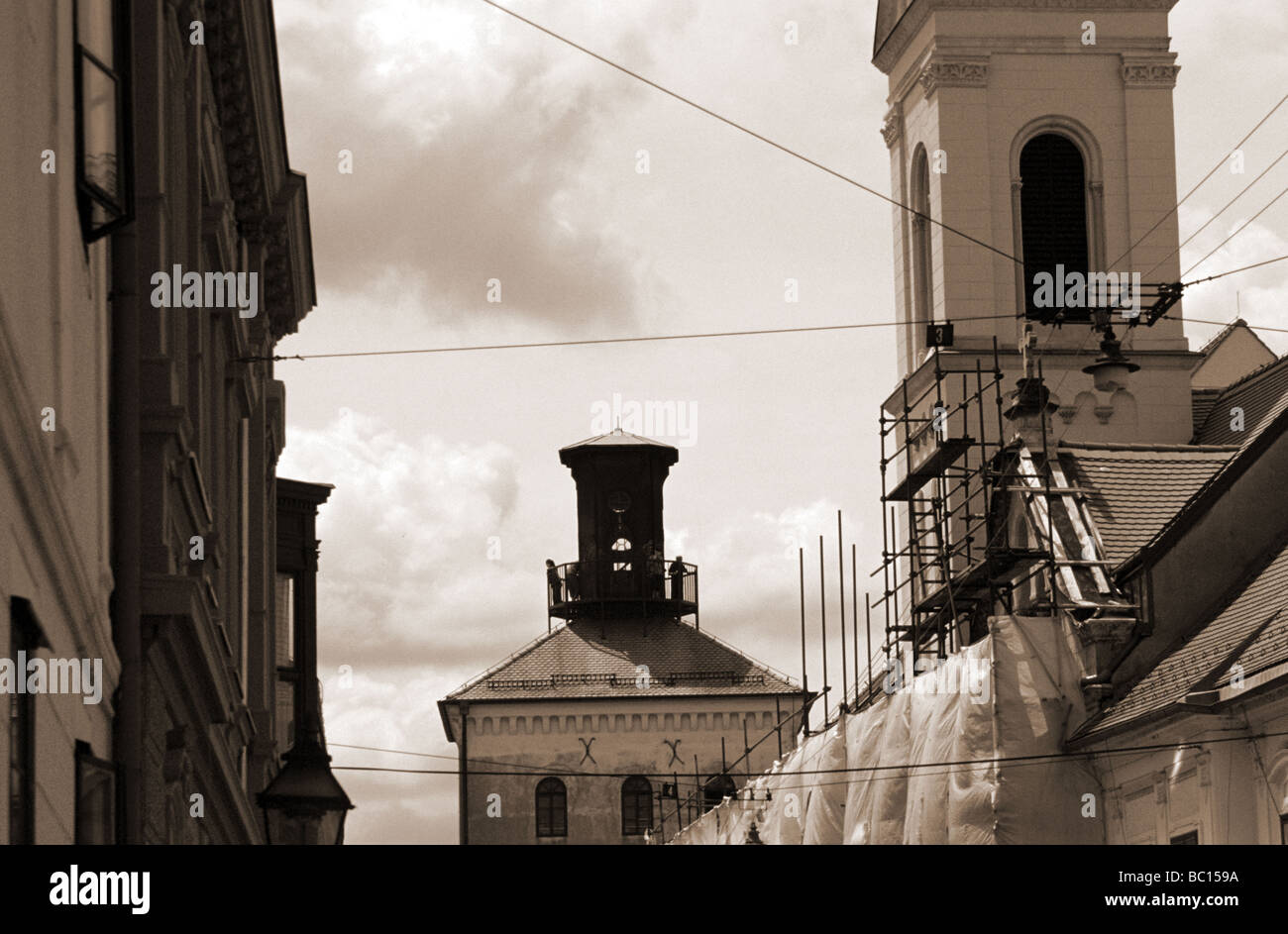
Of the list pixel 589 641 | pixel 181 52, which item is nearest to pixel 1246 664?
pixel 181 52

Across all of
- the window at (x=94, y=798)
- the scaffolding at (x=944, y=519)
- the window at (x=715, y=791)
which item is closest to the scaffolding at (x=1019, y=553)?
the scaffolding at (x=944, y=519)

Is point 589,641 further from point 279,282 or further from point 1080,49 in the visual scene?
point 279,282

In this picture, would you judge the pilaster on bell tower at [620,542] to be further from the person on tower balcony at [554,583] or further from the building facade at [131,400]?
the building facade at [131,400]

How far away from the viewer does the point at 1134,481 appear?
112 ft

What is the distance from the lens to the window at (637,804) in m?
75.3

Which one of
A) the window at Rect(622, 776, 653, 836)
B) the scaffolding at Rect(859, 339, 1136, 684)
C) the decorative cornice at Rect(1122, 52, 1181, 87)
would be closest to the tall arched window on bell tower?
the decorative cornice at Rect(1122, 52, 1181, 87)

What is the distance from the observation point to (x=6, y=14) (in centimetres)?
915

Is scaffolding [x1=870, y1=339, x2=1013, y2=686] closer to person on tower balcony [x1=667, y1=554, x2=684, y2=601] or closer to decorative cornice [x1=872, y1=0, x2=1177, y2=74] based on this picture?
decorative cornice [x1=872, y1=0, x2=1177, y2=74]

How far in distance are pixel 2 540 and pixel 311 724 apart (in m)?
11.8

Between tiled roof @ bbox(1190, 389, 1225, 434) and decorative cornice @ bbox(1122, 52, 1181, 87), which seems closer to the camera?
tiled roof @ bbox(1190, 389, 1225, 434)

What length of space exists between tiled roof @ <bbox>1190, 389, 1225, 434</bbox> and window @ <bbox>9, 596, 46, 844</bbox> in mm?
42582

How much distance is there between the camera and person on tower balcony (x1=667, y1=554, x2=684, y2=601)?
8256cm

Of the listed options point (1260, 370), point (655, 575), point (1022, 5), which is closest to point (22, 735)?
point (1260, 370)

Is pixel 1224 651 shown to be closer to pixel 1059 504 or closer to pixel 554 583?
pixel 1059 504
